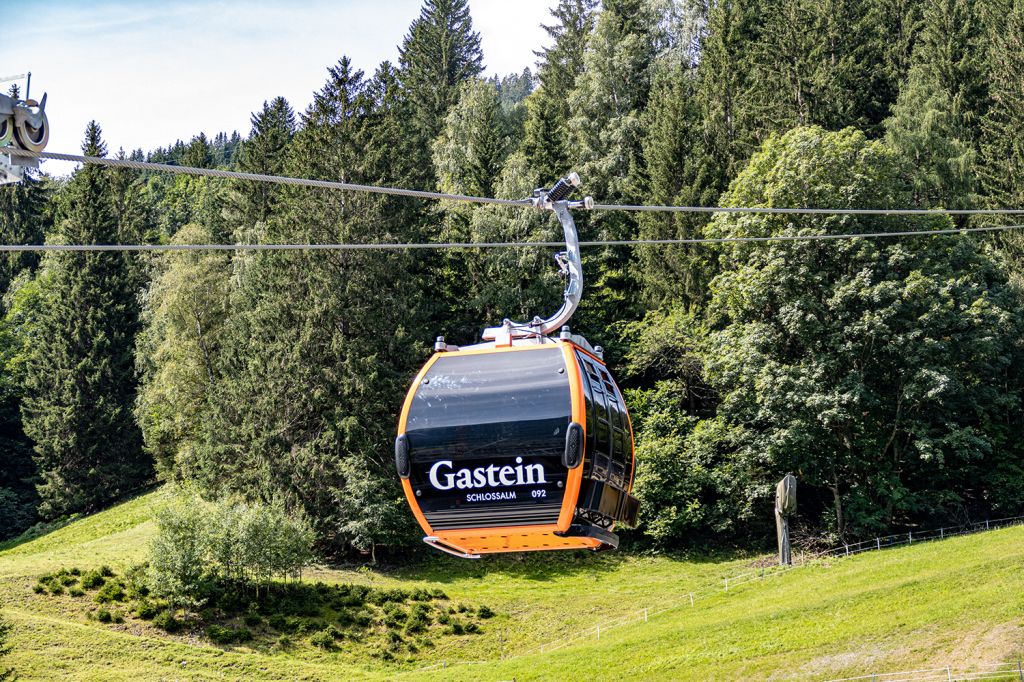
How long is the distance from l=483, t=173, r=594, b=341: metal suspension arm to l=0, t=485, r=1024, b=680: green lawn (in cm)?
1809

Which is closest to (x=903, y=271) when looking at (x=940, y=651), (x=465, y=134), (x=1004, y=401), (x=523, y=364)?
(x=1004, y=401)

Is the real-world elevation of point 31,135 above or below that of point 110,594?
above

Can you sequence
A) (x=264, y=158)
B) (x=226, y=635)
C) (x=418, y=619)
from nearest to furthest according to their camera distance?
(x=226, y=635) < (x=418, y=619) < (x=264, y=158)

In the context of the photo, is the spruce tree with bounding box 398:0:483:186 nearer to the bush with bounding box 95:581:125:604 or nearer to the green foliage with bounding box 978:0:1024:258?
the green foliage with bounding box 978:0:1024:258

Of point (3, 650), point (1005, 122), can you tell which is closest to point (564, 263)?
point (3, 650)

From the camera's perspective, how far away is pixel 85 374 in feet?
231

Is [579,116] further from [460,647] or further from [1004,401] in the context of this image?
[460,647]

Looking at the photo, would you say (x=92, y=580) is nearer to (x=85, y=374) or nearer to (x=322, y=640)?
(x=322, y=640)

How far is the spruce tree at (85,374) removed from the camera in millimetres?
68375

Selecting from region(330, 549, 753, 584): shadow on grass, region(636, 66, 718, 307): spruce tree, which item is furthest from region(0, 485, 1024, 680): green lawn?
region(636, 66, 718, 307): spruce tree

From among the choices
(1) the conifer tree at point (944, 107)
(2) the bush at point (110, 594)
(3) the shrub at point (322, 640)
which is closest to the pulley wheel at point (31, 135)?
(3) the shrub at point (322, 640)

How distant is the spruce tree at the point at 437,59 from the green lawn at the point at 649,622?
134ft

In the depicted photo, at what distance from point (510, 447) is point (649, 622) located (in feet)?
84.7

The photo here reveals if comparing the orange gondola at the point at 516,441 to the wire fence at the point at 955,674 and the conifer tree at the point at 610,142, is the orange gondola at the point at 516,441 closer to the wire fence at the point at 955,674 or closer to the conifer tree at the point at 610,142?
the wire fence at the point at 955,674
